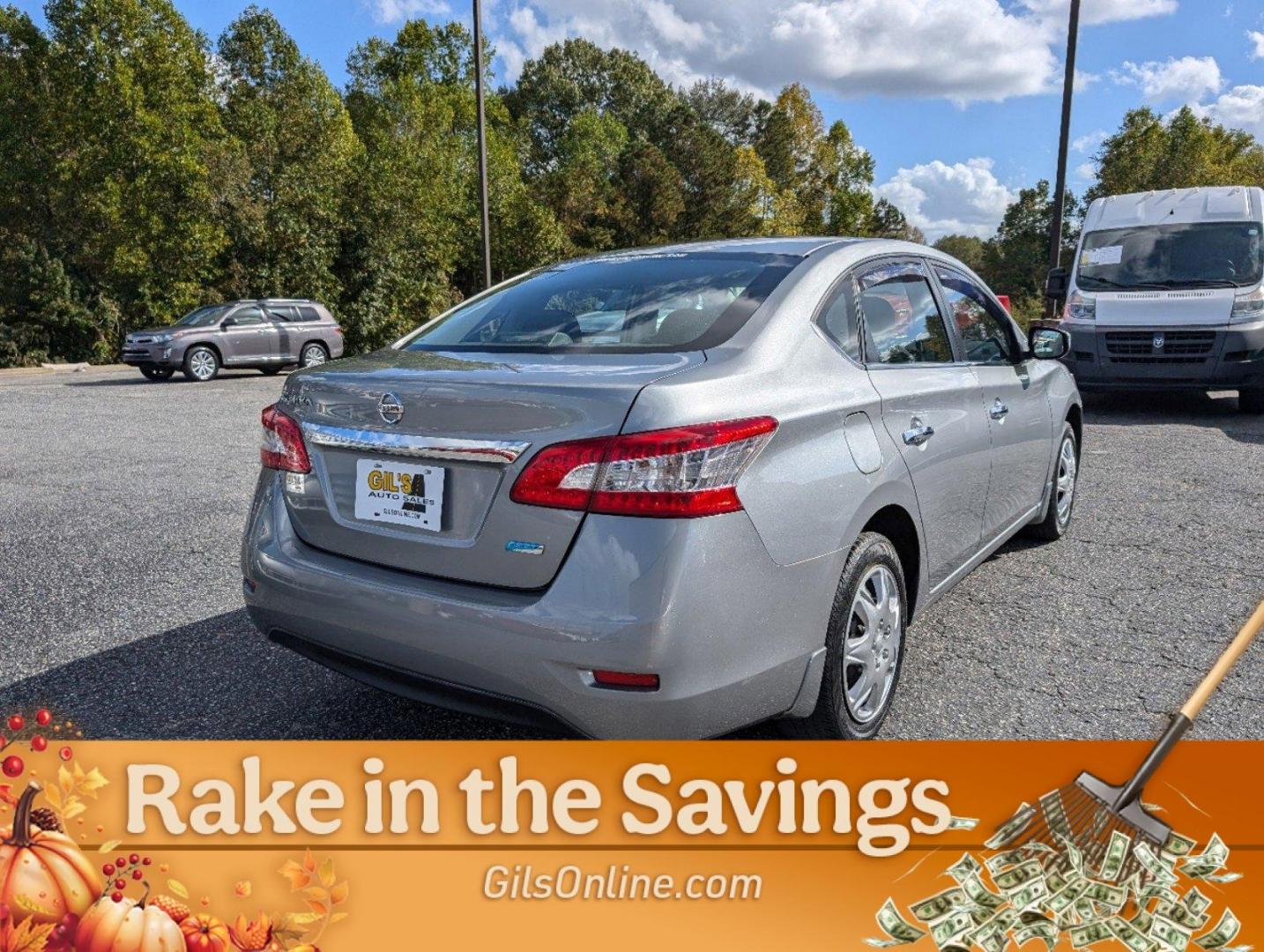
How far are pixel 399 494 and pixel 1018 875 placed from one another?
1.70 metres

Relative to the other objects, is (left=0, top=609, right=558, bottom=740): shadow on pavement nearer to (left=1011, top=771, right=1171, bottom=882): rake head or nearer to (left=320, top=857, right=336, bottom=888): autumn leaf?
(left=320, top=857, right=336, bottom=888): autumn leaf

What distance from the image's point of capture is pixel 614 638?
7.30 ft

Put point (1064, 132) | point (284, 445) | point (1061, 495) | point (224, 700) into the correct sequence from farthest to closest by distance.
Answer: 1. point (1064, 132)
2. point (1061, 495)
3. point (224, 700)
4. point (284, 445)

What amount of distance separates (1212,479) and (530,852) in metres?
6.26

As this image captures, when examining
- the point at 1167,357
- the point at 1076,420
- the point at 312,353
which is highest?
the point at 1076,420

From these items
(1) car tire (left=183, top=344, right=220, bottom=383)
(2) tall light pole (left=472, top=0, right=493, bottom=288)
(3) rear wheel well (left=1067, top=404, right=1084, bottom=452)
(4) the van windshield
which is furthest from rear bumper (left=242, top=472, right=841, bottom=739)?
(2) tall light pole (left=472, top=0, right=493, bottom=288)

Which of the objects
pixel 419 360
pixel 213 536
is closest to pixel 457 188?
pixel 213 536

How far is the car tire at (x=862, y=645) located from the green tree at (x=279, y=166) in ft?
85.2

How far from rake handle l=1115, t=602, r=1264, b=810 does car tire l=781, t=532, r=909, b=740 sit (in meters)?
0.74

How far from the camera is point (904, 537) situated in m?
3.14

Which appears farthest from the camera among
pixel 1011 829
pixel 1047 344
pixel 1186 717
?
pixel 1047 344

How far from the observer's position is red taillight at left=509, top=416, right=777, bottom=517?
2.23 metres

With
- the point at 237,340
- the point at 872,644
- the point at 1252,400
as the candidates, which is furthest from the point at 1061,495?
the point at 237,340

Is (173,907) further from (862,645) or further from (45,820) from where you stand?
(862,645)
